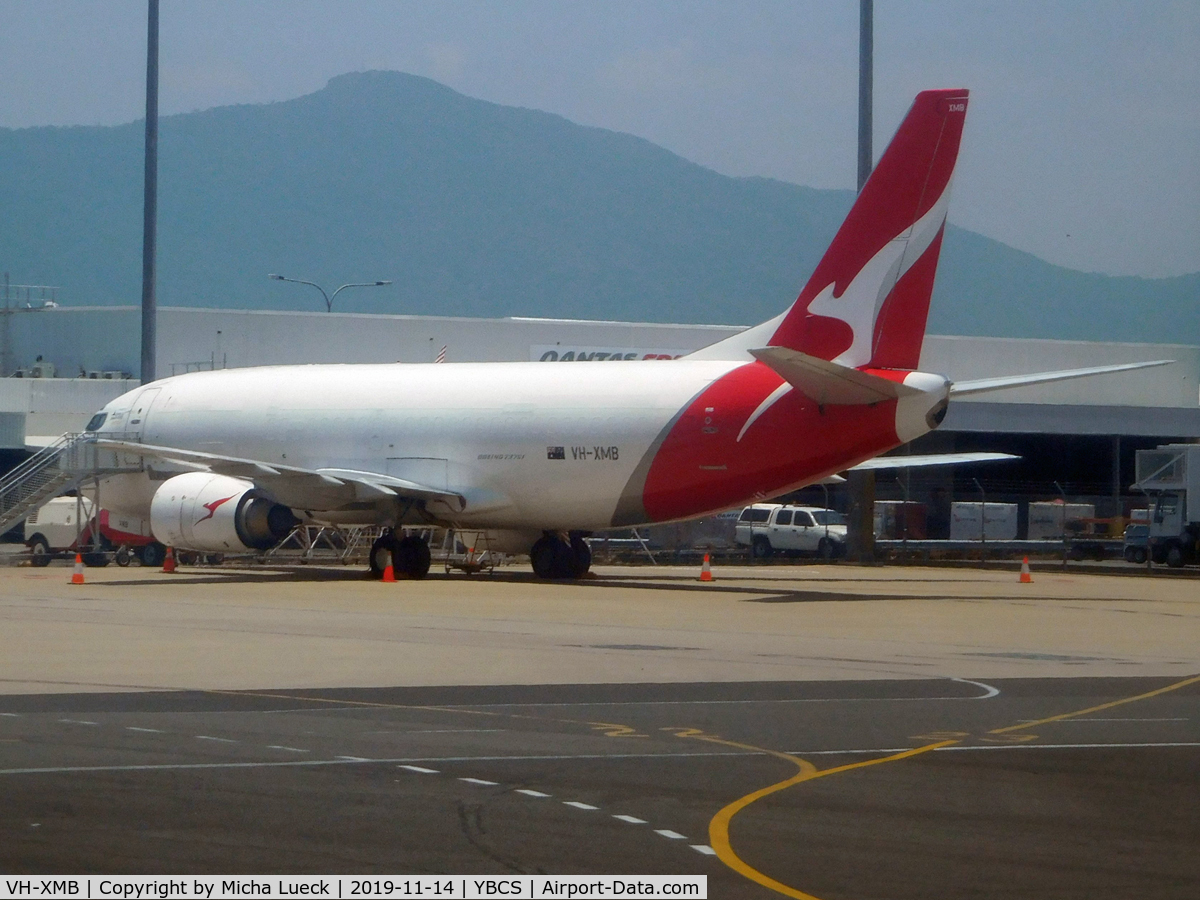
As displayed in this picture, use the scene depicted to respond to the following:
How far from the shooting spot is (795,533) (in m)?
52.0

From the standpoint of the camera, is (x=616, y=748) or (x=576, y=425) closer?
(x=616, y=748)

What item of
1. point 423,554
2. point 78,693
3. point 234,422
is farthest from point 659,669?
point 234,422

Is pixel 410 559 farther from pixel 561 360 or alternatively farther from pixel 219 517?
pixel 561 360

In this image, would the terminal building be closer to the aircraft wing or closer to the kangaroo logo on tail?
the aircraft wing

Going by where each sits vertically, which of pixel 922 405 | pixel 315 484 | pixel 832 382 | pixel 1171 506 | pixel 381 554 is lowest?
pixel 381 554

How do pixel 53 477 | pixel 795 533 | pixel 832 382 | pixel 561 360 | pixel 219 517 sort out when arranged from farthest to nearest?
pixel 561 360
pixel 795 533
pixel 53 477
pixel 219 517
pixel 832 382

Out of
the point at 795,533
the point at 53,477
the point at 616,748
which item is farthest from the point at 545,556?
the point at 616,748

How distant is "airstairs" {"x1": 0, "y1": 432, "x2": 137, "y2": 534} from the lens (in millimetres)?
37812

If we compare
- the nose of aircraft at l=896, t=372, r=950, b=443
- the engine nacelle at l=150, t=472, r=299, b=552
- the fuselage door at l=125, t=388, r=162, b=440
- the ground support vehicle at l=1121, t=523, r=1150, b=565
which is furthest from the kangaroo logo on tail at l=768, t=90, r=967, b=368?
the ground support vehicle at l=1121, t=523, r=1150, b=565

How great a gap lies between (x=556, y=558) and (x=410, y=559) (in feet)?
9.81

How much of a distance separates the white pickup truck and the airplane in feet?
46.3

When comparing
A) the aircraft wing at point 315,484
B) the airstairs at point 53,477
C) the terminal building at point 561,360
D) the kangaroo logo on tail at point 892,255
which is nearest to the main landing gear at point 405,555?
the aircraft wing at point 315,484

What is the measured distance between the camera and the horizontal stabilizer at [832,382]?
2617 cm

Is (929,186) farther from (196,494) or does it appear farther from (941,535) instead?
(941,535)
